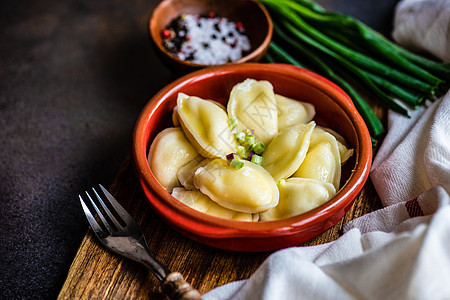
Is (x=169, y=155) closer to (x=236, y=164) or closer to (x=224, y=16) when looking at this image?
(x=236, y=164)

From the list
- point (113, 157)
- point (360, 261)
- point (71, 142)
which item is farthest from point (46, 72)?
point (360, 261)

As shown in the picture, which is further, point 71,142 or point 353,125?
point 71,142

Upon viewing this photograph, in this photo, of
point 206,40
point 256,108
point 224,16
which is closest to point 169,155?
point 256,108

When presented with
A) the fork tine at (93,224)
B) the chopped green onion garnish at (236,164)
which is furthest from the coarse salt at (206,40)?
the fork tine at (93,224)

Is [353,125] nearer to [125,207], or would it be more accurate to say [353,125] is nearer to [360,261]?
[360,261]

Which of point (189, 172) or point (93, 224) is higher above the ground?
point (189, 172)

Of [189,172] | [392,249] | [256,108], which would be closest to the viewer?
[392,249]

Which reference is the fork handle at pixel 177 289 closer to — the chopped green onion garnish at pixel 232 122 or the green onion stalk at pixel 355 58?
the chopped green onion garnish at pixel 232 122
